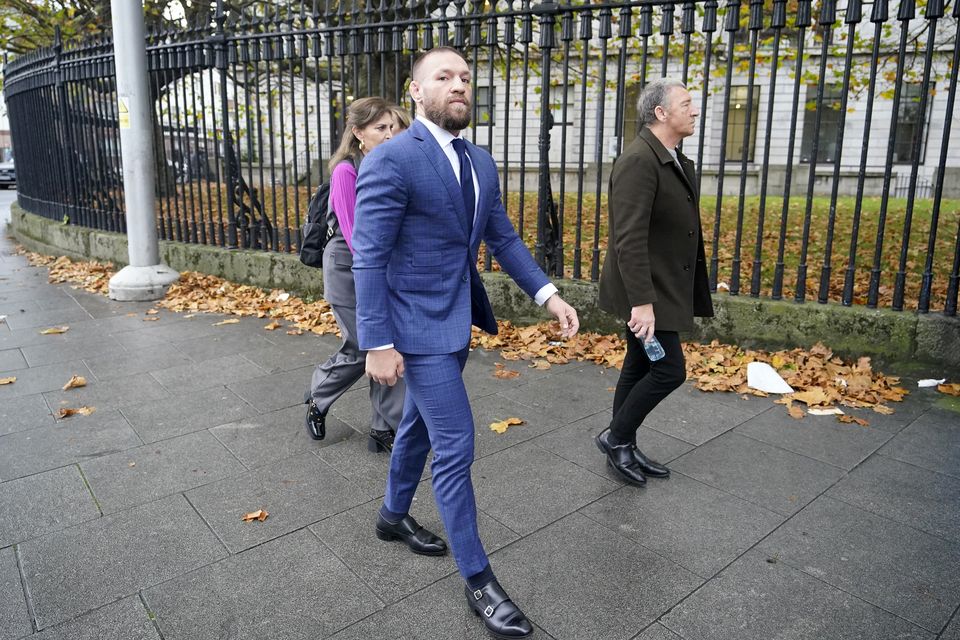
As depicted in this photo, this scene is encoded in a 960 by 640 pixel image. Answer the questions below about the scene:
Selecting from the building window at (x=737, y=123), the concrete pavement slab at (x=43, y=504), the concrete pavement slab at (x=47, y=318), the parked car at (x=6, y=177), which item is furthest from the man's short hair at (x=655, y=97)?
the parked car at (x=6, y=177)

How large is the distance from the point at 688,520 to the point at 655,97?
2016 mm

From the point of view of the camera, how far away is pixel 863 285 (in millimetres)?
7570

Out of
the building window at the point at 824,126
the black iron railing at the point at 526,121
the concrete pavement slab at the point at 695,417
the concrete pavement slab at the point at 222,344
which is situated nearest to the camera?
the concrete pavement slab at the point at 695,417

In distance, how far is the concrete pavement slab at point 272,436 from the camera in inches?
159

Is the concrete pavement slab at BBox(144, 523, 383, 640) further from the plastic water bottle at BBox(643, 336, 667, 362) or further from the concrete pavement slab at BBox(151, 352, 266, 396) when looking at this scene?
the concrete pavement slab at BBox(151, 352, 266, 396)

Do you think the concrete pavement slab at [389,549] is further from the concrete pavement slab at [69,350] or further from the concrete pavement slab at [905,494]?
the concrete pavement slab at [69,350]

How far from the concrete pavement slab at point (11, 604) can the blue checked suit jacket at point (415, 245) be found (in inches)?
62.5

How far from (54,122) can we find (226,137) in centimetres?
420

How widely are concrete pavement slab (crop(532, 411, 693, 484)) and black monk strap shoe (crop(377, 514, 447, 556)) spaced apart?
1130 millimetres

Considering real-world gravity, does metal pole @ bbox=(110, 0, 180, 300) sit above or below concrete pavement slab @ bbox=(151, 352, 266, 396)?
above

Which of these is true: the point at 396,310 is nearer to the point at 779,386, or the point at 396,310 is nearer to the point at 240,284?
the point at 779,386

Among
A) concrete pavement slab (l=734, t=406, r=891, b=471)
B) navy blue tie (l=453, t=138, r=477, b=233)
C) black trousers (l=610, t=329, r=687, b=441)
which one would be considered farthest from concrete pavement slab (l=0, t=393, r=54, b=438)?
concrete pavement slab (l=734, t=406, r=891, b=471)

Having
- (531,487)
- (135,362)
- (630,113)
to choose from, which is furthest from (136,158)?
(630,113)

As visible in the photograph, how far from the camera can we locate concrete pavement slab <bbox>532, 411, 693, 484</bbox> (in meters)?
3.97
